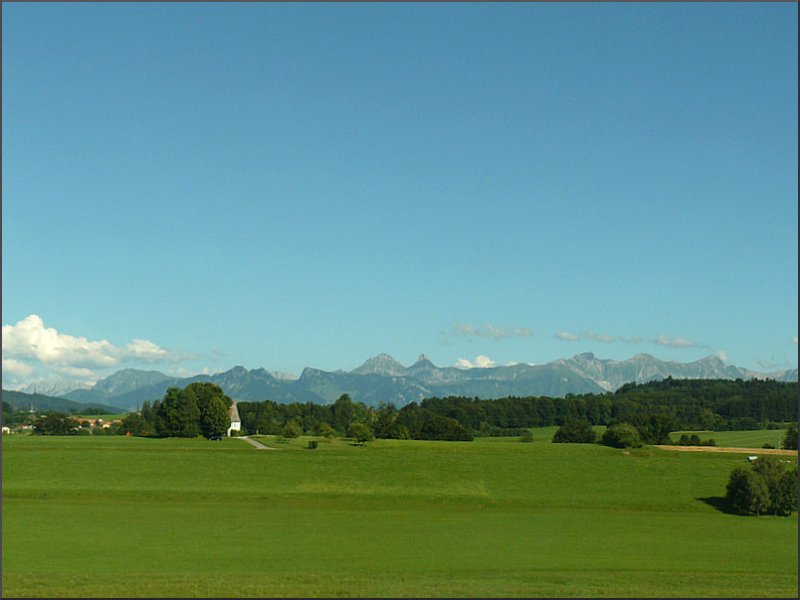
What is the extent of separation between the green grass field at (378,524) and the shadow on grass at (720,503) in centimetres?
36

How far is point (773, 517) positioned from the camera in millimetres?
55625

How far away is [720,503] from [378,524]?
2949 cm

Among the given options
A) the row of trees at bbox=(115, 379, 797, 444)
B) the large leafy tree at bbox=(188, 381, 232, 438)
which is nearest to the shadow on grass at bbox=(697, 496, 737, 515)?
the row of trees at bbox=(115, 379, 797, 444)

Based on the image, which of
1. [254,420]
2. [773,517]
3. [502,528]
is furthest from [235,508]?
[254,420]

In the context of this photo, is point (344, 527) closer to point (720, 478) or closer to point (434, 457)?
point (434, 457)

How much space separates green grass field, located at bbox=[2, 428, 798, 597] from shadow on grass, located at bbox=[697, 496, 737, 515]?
1.17 ft

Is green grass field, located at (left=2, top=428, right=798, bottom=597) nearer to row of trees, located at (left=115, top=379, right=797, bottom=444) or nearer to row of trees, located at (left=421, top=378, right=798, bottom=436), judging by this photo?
row of trees, located at (left=115, top=379, right=797, bottom=444)

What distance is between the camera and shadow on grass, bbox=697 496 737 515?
57.5m

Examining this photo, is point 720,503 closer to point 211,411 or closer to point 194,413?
point 211,411

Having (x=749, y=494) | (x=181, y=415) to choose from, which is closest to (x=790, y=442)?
(x=749, y=494)

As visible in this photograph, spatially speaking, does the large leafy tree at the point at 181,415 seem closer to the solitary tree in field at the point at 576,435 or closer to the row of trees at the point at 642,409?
the solitary tree in field at the point at 576,435

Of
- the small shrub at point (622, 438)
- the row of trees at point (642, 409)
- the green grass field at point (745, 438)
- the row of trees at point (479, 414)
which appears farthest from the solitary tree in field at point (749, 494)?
the row of trees at point (642, 409)

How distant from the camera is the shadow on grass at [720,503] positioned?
57.5 metres

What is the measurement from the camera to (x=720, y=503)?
195 ft
